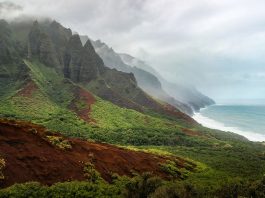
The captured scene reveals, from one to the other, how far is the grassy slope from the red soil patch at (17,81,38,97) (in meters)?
1.81

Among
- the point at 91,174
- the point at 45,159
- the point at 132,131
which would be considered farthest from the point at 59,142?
the point at 132,131

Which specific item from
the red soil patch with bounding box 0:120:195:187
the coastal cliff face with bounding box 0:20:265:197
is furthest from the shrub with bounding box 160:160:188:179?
the red soil patch with bounding box 0:120:195:187

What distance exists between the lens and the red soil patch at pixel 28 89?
171800mm

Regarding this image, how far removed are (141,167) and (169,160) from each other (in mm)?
12993

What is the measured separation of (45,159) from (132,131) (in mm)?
84714

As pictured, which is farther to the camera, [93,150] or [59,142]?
[93,150]

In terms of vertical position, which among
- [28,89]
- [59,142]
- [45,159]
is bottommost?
[45,159]

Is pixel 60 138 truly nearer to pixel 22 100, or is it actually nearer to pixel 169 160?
pixel 169 160

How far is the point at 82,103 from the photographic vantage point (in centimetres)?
17950

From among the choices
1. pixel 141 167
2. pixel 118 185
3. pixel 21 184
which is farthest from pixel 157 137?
pixel 21 184

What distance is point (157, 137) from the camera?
139500 millimetres

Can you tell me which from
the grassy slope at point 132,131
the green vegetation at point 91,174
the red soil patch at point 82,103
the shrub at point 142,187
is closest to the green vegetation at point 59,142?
the green vegetation at point 91,174

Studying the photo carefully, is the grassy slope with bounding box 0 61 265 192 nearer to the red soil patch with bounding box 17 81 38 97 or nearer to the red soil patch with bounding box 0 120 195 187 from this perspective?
the red soil patch with bounding box 17 81 38 97

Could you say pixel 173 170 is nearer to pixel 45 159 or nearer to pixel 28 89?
pixel 45 159
